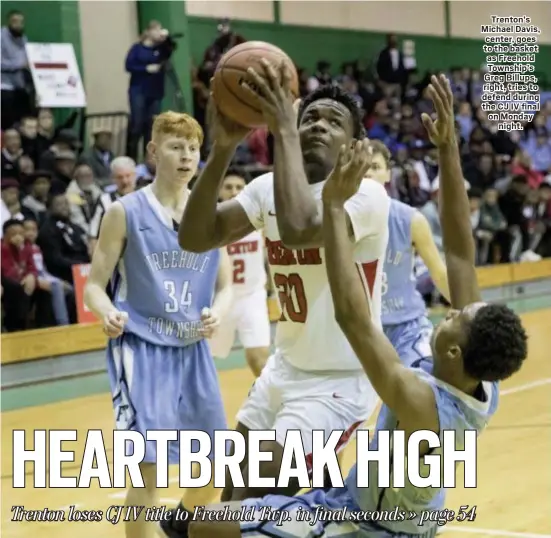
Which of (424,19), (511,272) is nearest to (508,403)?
(511,272)

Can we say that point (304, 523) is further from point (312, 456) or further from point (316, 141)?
point (316, 141)

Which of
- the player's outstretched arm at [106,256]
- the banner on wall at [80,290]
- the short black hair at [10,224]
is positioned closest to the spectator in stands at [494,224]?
the banner on wall at [80,290]

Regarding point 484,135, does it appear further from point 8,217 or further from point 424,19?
point 8,217

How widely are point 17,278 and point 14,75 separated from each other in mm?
3777

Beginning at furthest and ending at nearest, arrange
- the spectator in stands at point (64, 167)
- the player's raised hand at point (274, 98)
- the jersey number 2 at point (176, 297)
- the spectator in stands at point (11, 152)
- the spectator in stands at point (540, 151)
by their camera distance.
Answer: the spectator in stands at point (540, 151) < the spectator in stands at point (64, 167) < the spectator in stands at point (11, 152) < the jersey number 2 at point (176, 297) < the player's raised hand at point (274, 98)

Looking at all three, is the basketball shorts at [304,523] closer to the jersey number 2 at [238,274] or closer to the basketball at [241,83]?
the basketball at [241,83]

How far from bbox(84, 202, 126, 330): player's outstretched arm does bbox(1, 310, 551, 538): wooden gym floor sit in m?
1.44

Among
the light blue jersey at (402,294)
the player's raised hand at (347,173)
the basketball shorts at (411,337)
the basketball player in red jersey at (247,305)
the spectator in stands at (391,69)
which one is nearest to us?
the player's raised hand at (347,173)

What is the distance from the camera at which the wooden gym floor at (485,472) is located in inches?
209

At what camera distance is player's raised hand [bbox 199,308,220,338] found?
4.59m

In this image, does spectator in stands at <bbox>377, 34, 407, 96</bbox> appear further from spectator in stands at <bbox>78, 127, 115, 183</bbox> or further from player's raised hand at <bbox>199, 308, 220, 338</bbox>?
player's raised hand at <bbox>199, 308, 220, 338</bbox>

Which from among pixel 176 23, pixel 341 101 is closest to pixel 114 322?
pixel 341 101

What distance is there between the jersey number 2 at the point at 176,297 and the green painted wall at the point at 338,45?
12259 mm

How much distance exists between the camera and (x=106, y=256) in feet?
15.1
